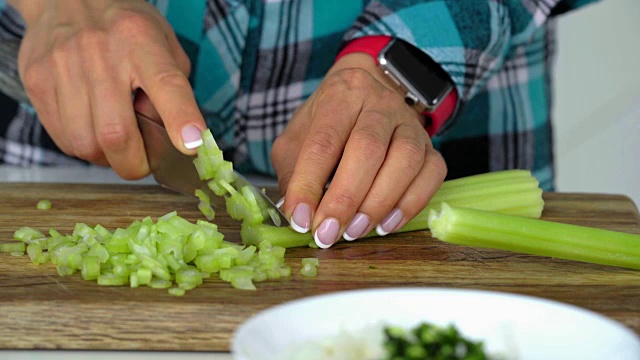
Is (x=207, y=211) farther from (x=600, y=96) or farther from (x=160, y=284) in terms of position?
(x=600, y=96)

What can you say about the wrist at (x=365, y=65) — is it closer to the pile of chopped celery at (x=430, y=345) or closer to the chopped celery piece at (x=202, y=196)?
the chopped celery piece at (x=202, y=196)

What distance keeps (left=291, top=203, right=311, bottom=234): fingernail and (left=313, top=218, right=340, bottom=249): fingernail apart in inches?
0.8

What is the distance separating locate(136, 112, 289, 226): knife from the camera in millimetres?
1350

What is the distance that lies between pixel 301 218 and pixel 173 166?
0.38m

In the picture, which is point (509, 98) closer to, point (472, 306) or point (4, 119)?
point (4, 119)

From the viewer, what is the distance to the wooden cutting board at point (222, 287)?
1015 millimetres

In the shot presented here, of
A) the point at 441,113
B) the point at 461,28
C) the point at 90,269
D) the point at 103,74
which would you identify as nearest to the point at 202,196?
the point at 103,74

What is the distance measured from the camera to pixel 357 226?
1.30 metres

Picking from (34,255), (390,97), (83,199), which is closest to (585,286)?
(390,97)

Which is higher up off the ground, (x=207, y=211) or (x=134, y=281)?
(x=134, y=281)

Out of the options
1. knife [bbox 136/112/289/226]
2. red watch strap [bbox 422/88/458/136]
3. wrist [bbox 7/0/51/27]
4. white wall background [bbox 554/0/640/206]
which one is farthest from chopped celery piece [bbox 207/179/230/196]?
white wall background [bbox 554/0/640/206]

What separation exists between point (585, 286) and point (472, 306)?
1.27 ft

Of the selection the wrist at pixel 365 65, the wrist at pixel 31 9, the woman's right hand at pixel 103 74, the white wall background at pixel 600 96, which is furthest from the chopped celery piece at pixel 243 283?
the white wall background at pixel 600 96

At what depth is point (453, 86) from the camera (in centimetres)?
165
